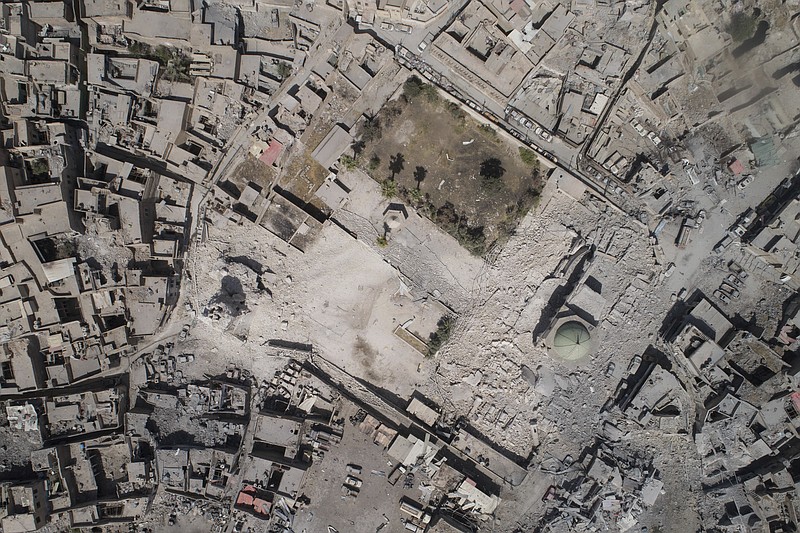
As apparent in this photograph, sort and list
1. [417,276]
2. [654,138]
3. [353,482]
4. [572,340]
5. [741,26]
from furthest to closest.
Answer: [353,482], [417,276], [654,138], [741,26], [572,340]

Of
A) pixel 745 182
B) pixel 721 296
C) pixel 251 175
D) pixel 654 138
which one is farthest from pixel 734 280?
pixel 251 175

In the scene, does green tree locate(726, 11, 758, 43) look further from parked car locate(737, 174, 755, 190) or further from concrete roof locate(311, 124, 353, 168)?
concrete roof locate(311, 124, 353, 168)

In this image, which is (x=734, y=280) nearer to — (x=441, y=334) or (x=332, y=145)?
(x=441, y=334)

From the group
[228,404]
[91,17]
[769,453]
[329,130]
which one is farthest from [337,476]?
[91,17]

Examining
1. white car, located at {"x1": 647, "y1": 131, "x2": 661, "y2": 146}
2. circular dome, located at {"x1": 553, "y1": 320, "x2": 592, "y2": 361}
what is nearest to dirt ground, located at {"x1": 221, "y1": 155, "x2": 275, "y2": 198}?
circular dome, located at {"x1": 553, "y1": 320, "x2": 592, "y2": 361}

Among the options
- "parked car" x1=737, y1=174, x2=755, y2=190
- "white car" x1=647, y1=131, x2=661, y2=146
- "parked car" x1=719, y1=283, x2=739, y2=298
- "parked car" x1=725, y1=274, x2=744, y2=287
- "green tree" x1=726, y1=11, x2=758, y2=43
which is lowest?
"parked car" x1=719, y1=283, x2=739, y2=298

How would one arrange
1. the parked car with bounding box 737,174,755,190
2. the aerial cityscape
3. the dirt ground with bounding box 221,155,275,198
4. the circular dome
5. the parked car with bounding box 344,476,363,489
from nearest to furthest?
the circular dome → the aerial cityscape → the parked car with bounding box 737,174,755,190 → the dirt ground with bounding box 221,155,275,198 → the parked car with bounding box 344,476,363,489
